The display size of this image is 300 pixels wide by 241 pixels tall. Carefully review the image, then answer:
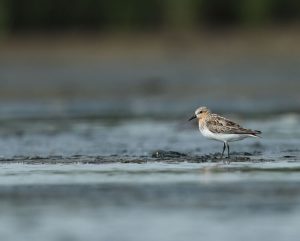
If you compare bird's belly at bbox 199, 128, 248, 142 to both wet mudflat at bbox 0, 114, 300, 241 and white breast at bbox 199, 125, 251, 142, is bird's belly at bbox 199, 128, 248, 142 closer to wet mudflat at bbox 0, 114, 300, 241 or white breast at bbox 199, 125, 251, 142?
white breast at bbox 199, 125, 251, 142

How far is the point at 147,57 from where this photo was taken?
2869 centimetres

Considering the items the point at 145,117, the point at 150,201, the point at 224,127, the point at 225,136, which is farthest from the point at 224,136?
the point at 145,117

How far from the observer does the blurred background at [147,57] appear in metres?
23.9

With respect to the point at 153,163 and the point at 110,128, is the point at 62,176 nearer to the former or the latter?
the point at 153,163

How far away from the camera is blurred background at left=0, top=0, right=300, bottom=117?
2388cm

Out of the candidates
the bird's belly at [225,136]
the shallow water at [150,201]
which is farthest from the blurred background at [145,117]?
the bird's belly at [225,136]

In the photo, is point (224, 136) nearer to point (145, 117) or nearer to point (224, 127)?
point (224, 127)

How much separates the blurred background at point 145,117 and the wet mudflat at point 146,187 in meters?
0.02

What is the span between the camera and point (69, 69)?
2817 cm

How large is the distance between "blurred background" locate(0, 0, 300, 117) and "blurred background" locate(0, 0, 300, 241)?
0.05 meters

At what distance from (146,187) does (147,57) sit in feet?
54.8

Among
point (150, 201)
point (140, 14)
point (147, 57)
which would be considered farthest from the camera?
point (140, 14)

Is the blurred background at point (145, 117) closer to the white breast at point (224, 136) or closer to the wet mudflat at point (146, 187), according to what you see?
the wet mudflat at point (146, 187)

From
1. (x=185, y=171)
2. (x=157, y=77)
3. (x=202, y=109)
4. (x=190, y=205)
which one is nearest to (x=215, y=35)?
(x=157, y=77)
